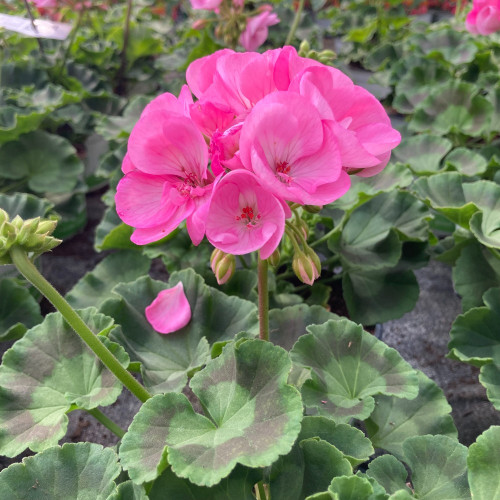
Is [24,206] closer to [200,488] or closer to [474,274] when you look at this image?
[200,488]

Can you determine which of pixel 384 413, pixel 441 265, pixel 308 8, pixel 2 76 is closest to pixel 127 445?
pixel 384 413

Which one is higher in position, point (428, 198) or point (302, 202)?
point (302, 202)

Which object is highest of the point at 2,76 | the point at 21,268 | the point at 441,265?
the point at 21,268

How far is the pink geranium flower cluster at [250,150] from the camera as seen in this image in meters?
0.59

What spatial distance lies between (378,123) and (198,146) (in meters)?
0.22

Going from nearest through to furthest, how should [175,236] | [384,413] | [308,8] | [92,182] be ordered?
[384,413] → [175,236] → [92,182] → [308,8]

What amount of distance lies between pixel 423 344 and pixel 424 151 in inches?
20.9

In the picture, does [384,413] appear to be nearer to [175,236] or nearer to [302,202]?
[302,202]

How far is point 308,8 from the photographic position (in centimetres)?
328

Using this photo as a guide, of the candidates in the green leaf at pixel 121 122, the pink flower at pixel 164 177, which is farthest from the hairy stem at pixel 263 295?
the green leaf at pixel 121 122

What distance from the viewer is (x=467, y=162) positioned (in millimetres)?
1407

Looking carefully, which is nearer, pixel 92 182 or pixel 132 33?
pixel 92 182

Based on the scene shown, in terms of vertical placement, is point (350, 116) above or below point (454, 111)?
above

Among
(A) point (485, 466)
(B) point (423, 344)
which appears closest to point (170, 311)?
(A) point (485, 466)
